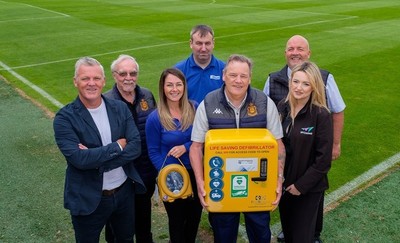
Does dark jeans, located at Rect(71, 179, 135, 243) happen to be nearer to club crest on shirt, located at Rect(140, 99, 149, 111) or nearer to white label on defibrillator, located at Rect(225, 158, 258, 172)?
A: club crest on shirt, located at Rect(140, 99, 149, 111)

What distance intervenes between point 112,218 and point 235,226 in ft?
3.71

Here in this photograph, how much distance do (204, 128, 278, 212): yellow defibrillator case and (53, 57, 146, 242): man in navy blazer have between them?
73cm

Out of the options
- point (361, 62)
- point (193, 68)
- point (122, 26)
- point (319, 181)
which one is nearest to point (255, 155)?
point (319, 181)

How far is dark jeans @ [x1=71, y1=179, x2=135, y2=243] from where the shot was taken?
3807 millimetres

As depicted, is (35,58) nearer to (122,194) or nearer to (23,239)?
(23,239)

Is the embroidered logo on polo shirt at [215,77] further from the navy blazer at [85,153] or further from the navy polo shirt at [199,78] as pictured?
the navy blazer at [85,153]

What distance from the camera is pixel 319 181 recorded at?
3.97 m

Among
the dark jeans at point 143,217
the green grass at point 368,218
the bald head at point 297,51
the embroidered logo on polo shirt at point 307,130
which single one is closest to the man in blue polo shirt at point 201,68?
the bald head at point 297,51

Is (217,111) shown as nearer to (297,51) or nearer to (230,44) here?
(297,51)

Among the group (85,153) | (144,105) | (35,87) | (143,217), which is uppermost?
(144,105)

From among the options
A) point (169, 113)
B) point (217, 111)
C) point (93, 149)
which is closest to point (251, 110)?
point (217, 111)

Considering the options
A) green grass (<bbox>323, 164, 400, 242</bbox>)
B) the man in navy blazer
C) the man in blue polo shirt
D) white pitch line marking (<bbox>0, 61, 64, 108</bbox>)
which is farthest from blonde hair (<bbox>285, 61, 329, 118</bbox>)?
white pitch line marking (<bbox>0, 61, 64, 108</bbox>)

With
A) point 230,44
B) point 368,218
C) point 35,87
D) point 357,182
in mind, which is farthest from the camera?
point 230,44

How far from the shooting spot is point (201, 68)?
5.21 m
